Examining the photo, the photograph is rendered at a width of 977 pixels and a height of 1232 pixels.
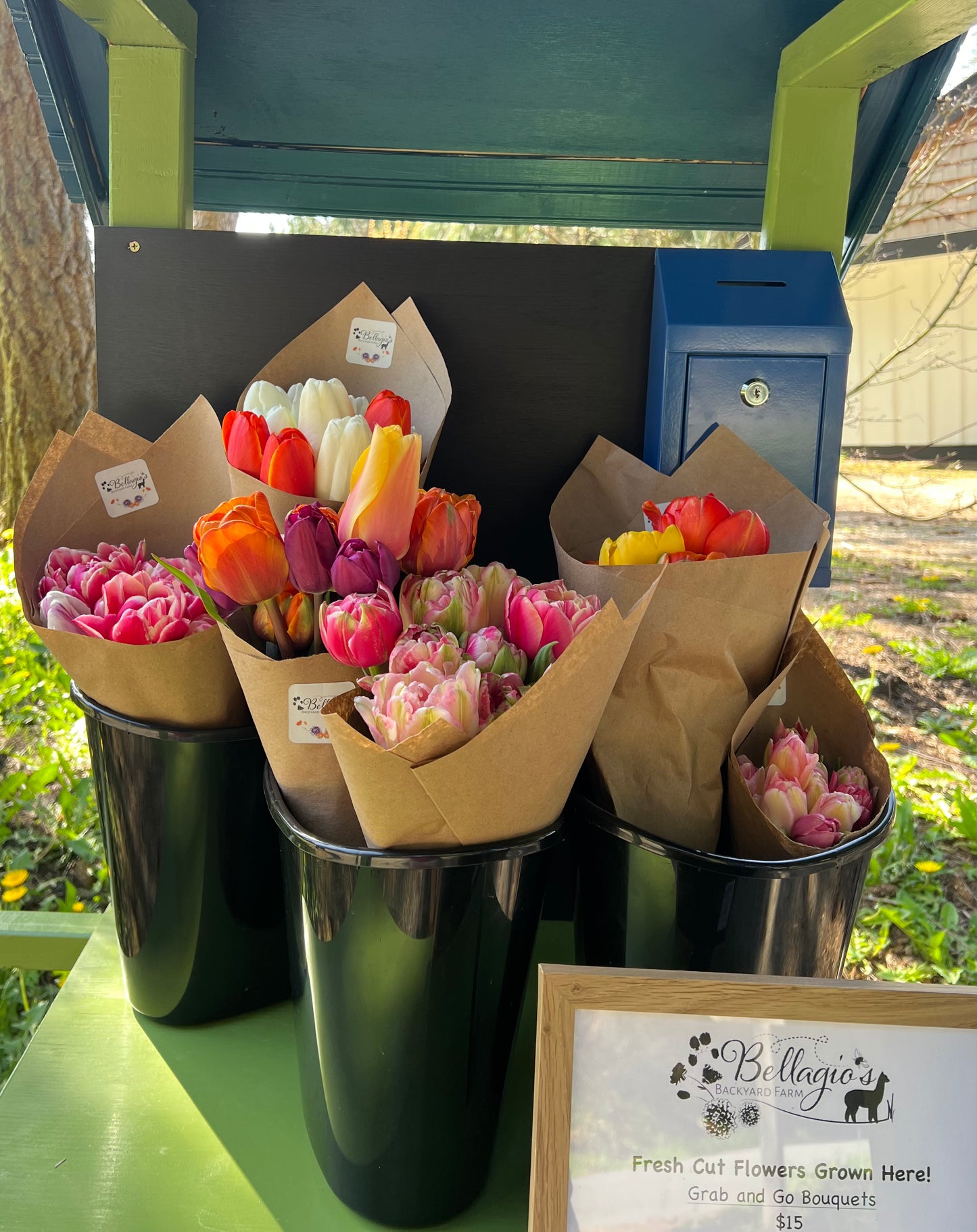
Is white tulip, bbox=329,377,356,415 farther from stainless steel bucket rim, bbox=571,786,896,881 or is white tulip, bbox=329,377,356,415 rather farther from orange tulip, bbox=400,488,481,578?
stainless steel bucket rim, bbox=571,786,896,881

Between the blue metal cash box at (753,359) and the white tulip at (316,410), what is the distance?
350mm

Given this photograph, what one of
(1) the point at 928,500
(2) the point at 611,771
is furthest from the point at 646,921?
(1) the point at 928,500

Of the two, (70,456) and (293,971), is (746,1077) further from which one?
(70,456)

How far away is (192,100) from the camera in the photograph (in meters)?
0.98

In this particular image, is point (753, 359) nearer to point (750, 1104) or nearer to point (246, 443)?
point (246, 443)

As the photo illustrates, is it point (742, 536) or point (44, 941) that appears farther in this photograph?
point (44, 941)

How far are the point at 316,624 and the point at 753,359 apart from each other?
52 cm

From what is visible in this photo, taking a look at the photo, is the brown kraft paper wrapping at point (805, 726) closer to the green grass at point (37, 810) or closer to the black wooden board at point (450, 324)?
the black wooden board at point (450, 324)

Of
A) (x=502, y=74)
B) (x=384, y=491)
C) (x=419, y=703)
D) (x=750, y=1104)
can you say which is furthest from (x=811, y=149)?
(x=750, y=1104)

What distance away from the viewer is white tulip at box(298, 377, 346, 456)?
0.72 meters

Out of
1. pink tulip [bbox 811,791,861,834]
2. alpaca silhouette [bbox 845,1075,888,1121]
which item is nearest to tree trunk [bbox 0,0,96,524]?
pink tulip [bbox 811,791,861,834]

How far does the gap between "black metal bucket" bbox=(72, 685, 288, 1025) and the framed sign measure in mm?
339

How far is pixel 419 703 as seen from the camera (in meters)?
0.52

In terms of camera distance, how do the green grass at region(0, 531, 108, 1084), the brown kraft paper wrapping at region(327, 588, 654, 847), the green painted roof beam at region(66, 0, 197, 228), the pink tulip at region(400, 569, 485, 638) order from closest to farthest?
the brown kraft paper wrapping at region(327, 588, 654, 847) → the pink tulip at region(400, 569, 485, 638) → the green painted roof beam at region(66, 0, 197, 228) → the green grass at region(0, 531, 108, 1084)
